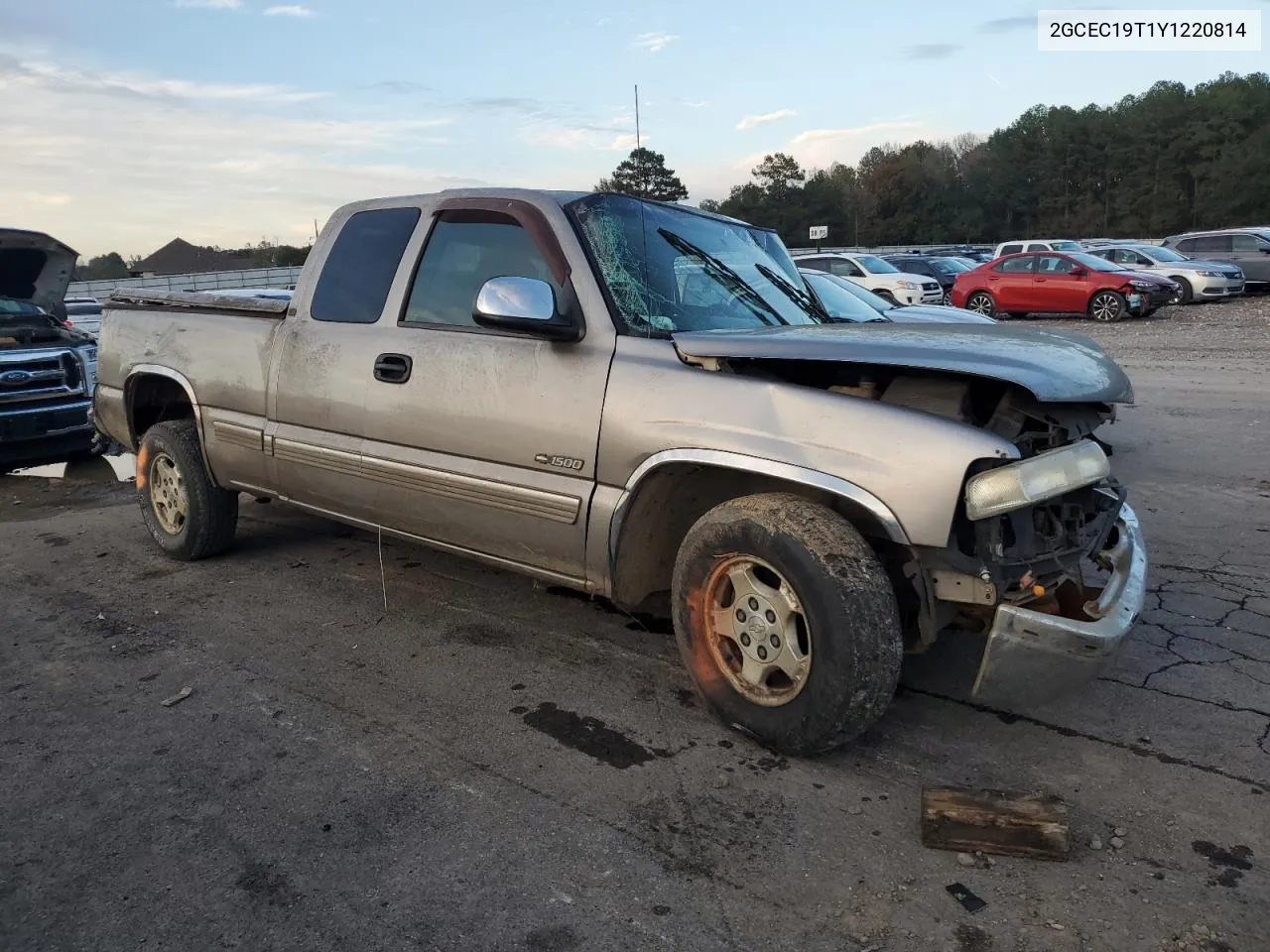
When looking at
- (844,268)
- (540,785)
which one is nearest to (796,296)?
(540,785)

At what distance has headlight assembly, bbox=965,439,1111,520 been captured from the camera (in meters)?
2.75


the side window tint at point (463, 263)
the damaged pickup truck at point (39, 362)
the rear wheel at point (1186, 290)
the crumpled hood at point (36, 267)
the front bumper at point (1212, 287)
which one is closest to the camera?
the side window tint at point (463, 263)

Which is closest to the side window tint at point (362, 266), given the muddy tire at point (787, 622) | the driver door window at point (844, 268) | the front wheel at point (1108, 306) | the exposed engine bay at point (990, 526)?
the exposed engine bay at point (990, 526)

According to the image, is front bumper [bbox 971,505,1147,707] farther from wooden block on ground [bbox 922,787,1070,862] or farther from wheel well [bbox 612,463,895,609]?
wheel well [bbox 612,463,895,609]

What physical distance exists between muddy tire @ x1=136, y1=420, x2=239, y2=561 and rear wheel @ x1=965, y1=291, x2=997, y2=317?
20026mm

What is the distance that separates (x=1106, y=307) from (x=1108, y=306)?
Result: 0.04 m

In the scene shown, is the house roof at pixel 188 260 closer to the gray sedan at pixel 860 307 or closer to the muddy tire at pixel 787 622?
the gray sedan at pixel 860 307

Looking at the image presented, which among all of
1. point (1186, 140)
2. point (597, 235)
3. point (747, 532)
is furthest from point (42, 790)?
point (1186, 140)

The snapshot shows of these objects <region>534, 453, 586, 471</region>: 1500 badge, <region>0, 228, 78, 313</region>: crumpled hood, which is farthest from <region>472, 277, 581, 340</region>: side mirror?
<region>0, 228, 78, 313</region>: crumpled hood

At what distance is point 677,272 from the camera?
390 centimetres

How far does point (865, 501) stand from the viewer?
9.46 feet

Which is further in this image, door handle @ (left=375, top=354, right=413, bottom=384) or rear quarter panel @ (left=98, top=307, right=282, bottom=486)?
rear quarter panel @ (left=98, top=307, right=282, bottom=486)

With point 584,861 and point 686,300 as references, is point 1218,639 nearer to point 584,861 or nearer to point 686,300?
point 686,300

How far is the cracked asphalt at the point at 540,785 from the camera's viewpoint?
244cm
